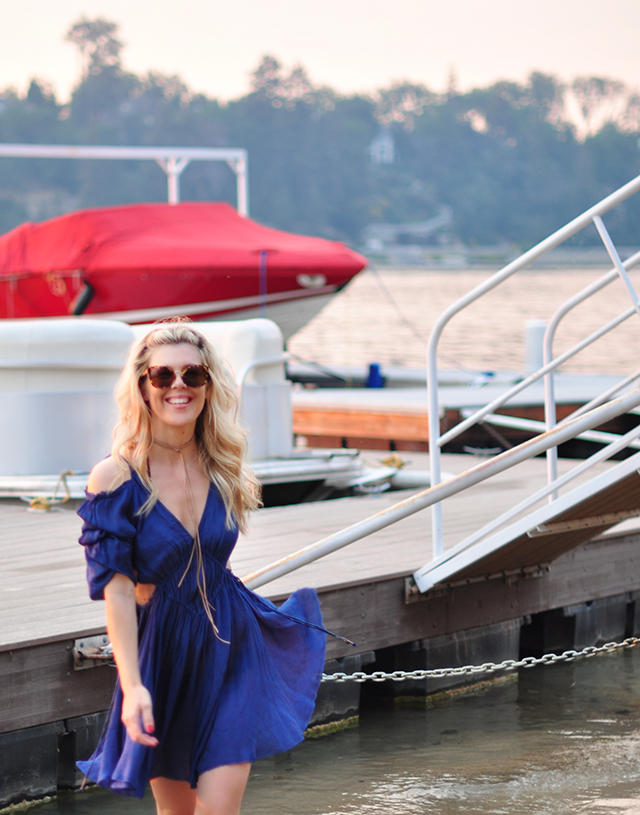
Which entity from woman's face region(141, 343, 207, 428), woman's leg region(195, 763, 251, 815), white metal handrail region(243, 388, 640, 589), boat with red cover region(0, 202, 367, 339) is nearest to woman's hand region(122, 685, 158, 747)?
woman's leg region(195, 763, 251, 815)

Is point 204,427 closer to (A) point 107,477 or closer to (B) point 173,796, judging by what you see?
(A) point 107,477

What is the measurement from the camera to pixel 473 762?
16.1 feet

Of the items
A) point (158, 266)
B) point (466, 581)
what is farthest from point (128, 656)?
point (158, 266)

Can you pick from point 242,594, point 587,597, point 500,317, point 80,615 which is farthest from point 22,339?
point 500,317

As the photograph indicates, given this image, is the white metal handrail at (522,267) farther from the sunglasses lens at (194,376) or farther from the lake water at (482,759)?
the sunglasses lens at (194,376)

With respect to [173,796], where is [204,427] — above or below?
above

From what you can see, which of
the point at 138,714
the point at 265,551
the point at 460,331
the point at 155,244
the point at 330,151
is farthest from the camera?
the point at 330,151

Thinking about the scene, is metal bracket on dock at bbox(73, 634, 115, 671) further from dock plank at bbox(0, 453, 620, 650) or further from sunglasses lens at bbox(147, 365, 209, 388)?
sunglasses lens at bbox(147, 365, 209, 388)

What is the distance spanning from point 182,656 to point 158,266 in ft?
42.8

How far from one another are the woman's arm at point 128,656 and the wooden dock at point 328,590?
1.63 m

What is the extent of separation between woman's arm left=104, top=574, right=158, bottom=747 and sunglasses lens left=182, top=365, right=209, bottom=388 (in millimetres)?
472

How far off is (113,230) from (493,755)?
11.6 meters

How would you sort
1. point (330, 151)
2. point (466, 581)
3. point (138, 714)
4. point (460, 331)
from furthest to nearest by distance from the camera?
1. point (330, 151)
2. point (460, 331)
3. point (466, 581)
4. point (138, 714)

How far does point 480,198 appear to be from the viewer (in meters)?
92.2
